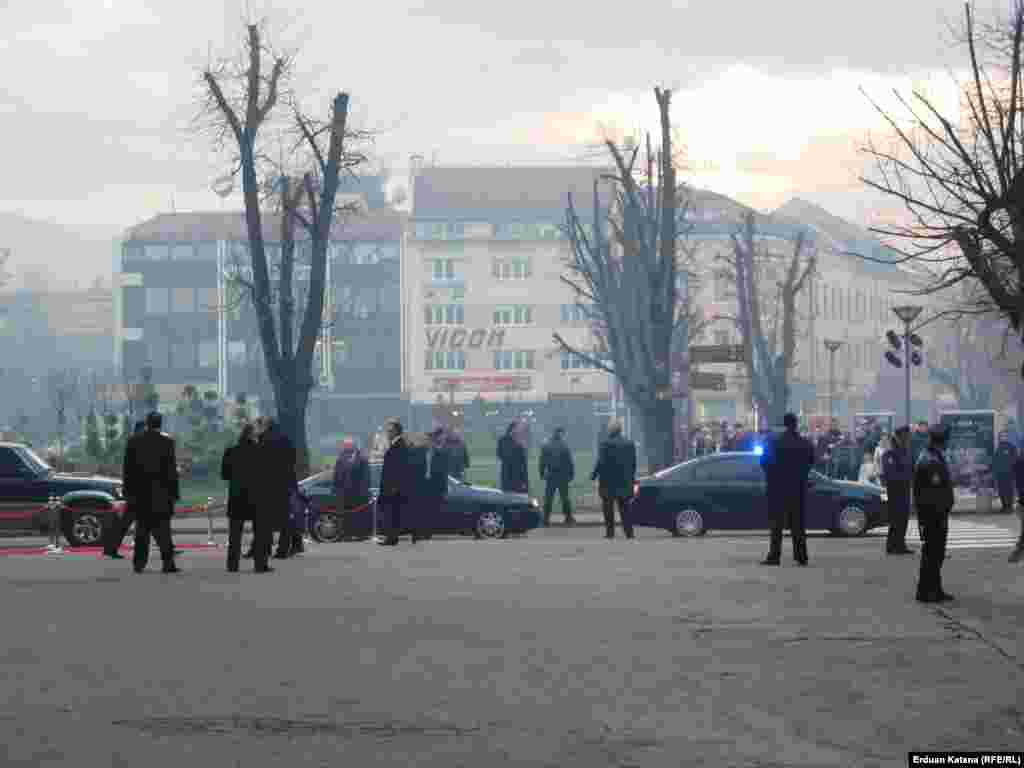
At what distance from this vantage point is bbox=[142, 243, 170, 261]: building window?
143 meters

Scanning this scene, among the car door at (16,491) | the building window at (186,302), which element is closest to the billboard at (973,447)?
the car door at (16,491)

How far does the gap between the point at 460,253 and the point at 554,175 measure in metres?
10.9

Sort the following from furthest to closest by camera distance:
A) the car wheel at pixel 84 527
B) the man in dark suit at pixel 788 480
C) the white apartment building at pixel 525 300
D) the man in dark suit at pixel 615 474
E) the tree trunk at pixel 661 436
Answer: the white apartment building at pixel 525 300
the tree trunk at pixel 661 436
the man in dark suit at pixel 615 474
the car wheel at pixel 84 527
the man in dark suit at pixel 788 480

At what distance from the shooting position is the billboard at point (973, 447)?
41.2 metres

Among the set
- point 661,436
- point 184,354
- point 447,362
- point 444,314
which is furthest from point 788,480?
point 184,354

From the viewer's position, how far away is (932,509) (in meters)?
16.0

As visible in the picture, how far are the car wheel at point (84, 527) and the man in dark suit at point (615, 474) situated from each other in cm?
738

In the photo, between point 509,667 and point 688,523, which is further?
point 688,523

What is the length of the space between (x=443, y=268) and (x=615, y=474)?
10545 cm

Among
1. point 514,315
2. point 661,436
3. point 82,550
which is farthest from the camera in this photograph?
point 514,315

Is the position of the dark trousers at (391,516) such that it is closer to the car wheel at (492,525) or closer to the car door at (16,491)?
the car wheel at (492,525)

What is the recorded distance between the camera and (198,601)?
17.0 m

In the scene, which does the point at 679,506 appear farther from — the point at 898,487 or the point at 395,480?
the point at 898,487

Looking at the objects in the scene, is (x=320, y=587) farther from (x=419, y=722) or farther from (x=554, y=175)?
(x=554, y=175)
